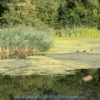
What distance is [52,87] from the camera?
615 centimetres

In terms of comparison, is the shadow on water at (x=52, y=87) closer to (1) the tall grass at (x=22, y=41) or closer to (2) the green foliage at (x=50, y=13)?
(1) the tall grass at (x=22, y=41)

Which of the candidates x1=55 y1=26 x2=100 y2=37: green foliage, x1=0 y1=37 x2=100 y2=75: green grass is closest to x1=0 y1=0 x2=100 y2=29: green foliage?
x1=55 y1=26 x2=100 y2=37: green foliage

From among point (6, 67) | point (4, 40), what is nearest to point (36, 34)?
point (4, 40)

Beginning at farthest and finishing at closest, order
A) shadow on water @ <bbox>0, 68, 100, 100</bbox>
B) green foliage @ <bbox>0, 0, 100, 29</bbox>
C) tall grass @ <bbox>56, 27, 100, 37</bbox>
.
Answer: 1. tall grass @ <bbox>56, 27, 100, 37</bbox>
2. green foliage @ <bbox>0, 0, 100, 29</bbox>
3. shadow on water @ <bbox>0, 68, 100, 100</bbox>

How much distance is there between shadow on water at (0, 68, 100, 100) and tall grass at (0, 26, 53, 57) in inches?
137

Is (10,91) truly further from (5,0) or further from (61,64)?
(5,0)

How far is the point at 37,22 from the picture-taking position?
17016 millimetres

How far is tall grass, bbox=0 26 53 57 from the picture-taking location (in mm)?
10656

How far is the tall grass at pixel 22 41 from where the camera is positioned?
10656mm

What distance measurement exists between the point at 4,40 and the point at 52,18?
922 centimetres

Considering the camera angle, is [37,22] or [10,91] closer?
[10,91]

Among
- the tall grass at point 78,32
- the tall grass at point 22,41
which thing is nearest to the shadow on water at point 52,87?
the tall grass at point 22,41

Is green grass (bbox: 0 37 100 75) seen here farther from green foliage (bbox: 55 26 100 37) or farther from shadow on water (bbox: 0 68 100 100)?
green foliage (bbox: 55 26 100 37)

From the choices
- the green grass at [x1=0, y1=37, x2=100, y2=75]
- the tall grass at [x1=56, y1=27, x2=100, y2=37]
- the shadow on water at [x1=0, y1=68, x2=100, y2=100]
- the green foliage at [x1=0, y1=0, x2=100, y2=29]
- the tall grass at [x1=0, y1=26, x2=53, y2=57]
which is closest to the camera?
the shadow on water at [x1=0, y1=68, x2=100, y2=100]
